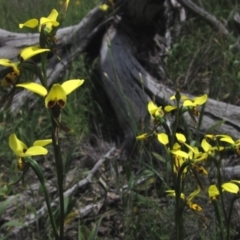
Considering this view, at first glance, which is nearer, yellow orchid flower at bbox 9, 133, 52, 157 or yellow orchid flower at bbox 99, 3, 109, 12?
yellow orchid flower at bbox 9, 133, 52, 157

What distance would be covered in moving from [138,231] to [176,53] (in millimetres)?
1757

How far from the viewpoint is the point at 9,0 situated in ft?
19.7

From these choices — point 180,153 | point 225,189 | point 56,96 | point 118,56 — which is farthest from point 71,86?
point 118,56

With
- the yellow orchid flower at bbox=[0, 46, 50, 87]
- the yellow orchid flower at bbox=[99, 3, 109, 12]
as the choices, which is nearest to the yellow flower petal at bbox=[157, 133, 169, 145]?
the yellow orchid flower at bbox=[0, 46, 50, 87]

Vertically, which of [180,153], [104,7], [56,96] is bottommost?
[104,7]

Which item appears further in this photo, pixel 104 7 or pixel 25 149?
pixel 104 7

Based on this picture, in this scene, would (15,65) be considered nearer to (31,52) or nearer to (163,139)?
(31,52)

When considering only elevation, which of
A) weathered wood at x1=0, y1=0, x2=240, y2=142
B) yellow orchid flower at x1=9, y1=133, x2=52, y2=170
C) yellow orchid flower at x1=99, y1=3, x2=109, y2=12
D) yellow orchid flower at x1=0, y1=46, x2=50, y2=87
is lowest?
weathered wood at x1=0, y1=0, x2=240, y2=142

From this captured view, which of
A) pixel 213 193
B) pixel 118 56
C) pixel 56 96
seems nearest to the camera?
pixel 56 96

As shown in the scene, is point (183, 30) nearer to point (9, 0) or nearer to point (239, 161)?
point (239, 161)

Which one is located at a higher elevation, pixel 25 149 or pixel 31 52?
pixel 31 52

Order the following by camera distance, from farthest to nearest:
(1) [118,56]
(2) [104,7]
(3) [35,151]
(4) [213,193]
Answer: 1. (2) [104,7]
2. (1) [118,56]
3. (4) [213,193]
4. (3) [35,151]

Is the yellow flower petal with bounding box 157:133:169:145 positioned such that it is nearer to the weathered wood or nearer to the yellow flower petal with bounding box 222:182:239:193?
the yellow flower petal with bounding box 222:182:239:193

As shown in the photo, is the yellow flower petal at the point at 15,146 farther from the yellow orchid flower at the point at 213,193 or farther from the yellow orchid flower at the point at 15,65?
the yellow orchid flower at the point at 213,193
